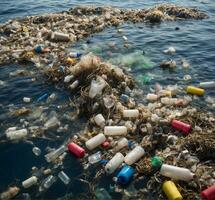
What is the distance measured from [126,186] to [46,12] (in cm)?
1381

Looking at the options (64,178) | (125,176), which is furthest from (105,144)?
(64,178)

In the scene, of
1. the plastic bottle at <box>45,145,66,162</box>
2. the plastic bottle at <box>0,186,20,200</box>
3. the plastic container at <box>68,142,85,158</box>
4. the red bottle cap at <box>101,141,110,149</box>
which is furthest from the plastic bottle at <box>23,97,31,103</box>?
the plastic bottle at <box>0,186,20,200</box>

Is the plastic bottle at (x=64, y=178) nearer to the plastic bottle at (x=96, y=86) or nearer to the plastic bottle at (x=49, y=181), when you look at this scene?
the plastic bottle at (x=49, y=181)

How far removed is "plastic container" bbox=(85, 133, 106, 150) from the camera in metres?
6.39

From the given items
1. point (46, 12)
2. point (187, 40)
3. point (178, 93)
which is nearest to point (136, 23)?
point (187, 40)

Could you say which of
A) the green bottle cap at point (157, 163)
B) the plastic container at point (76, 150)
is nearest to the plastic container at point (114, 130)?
the plastic container at point (76, 150)

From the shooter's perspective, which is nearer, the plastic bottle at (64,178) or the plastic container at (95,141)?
the plastic bottle at (64,178)

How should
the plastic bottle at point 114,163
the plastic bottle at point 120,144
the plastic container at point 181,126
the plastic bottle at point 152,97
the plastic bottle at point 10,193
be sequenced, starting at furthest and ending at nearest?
the plastic bottle at point 152,97
the plastic container at point 181,126
the plastic bottle at point 120,144
the plastic bottle at point 114,163
the plastic bottle at point 10,193

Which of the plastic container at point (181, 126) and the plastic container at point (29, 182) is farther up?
the plastic container at point (181, 126)

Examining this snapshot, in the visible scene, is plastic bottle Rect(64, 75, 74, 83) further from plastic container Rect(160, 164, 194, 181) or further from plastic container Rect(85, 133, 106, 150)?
plastic container Rect(160, 164, 194, 181)

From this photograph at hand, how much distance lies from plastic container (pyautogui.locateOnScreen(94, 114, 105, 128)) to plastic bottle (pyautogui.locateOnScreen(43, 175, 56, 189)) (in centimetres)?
177

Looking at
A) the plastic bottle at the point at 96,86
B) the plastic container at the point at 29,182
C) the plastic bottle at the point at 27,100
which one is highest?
the plastic bottle at the point at 96,86

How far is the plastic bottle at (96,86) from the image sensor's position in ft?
25.5

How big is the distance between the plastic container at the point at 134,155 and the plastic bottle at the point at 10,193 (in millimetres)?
2104
